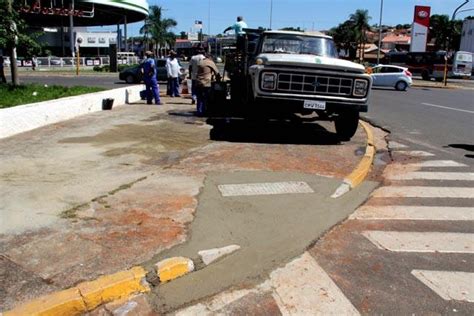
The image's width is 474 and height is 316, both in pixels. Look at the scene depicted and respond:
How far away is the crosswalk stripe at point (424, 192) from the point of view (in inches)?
285

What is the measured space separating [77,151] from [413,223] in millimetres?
5492

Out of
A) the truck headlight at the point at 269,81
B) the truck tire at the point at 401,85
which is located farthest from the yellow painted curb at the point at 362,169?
the truck tire at the point at 401,85

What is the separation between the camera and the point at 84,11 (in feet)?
170

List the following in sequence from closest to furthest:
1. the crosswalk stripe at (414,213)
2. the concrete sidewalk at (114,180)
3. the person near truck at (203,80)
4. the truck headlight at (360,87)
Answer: the concrete sidewalk at (114,180) → the crosswalk stripe at (414,213) → the truck headlight at (360,87) → the person near truck at (203,80)

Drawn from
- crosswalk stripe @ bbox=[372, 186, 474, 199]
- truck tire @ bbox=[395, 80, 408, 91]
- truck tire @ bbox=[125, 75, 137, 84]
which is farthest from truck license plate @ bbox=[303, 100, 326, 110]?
truck tire @ bbox=[125, 75, 137, 84]

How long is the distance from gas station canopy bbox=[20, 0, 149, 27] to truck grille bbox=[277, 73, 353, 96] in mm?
35018

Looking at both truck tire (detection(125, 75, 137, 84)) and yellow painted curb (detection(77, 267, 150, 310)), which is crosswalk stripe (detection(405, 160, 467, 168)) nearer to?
yellow painted curb (detection(77, 267, 150, 310))

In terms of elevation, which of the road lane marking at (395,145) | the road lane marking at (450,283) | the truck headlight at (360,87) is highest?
the truck headlight at (360,87)

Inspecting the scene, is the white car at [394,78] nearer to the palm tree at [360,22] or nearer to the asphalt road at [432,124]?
the asphalt road at [432,124]

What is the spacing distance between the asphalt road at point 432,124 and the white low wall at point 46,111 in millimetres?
7806

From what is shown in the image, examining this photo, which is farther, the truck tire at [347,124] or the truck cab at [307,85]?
the truck tire at [347,124]

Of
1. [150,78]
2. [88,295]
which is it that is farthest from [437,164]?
[150,78]

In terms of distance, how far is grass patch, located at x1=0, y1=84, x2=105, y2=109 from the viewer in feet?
40.2

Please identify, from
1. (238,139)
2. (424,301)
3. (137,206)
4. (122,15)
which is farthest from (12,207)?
(122,15)
